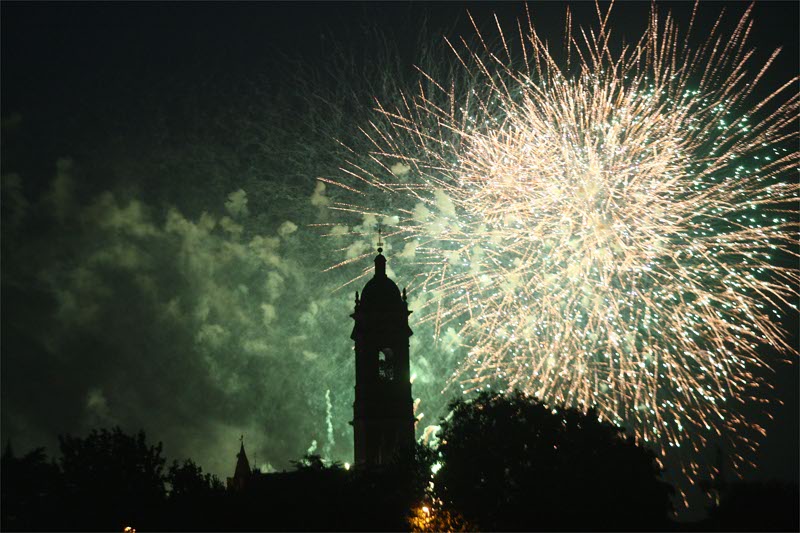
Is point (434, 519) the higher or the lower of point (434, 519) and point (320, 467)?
the lower

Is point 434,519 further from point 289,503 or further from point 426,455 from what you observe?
point 289,503

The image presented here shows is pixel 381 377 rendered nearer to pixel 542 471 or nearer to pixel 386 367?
pixel 386 367

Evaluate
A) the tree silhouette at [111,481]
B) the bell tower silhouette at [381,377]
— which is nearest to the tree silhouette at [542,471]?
the bell tower silhouette at [381,377]

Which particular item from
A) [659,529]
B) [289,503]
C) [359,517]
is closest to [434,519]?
[359,517]

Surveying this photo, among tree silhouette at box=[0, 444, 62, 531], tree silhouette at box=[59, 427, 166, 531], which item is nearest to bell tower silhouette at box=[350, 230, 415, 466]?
tree silhouette at box=[59, 427, 166, 531]

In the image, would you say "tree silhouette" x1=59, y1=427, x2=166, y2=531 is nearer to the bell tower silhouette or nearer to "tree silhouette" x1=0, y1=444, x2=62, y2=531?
"tree silhouette" x1=0, y1=444, x2=62, y2=531

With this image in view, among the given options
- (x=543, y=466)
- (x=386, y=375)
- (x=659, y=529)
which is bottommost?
(x=659, y=529)

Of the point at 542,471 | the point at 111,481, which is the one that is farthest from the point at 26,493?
the point at 542,471
